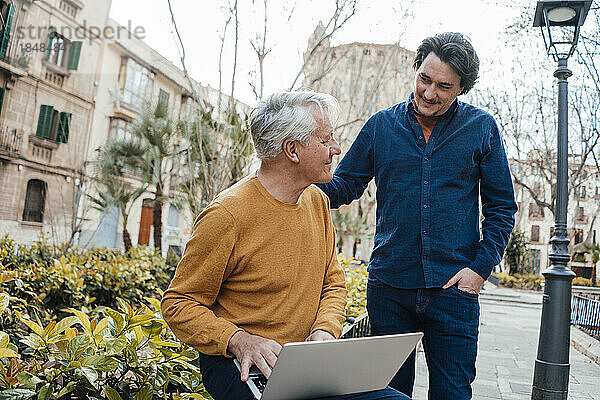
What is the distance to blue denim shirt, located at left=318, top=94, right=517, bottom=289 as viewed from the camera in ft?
6.68

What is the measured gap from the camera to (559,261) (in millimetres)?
5375

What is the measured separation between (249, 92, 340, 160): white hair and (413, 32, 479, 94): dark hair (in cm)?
→ 57

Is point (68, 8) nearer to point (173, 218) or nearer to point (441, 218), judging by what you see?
point (173, 218)

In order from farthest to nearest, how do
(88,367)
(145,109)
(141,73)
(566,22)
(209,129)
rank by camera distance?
(141,73)
(145,109)
(209,129)
(566,22)
(88,367)

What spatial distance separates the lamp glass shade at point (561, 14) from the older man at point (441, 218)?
153 inches

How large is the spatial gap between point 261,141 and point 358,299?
10.4ft

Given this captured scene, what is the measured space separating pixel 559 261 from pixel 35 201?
1571 centimetres

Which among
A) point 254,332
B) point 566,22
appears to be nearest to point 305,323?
point 254,332

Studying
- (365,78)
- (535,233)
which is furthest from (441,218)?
(535,233)

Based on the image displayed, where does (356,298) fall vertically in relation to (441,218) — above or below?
below

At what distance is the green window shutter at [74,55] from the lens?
733 inches

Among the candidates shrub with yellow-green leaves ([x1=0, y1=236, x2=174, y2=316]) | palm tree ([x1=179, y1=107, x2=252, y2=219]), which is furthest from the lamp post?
shrub with yellow-green leaves ([x1=0, y1=236, x2=174, y2=316])

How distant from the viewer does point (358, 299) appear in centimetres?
470

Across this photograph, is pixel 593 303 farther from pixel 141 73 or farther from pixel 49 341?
pixel 141 73
